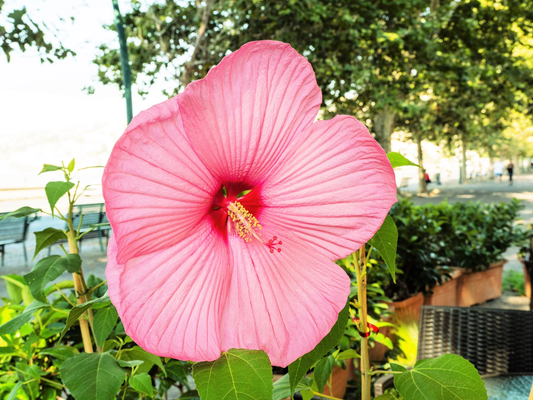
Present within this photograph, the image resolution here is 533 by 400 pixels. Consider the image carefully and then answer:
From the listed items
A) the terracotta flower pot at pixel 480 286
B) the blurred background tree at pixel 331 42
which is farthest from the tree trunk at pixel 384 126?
the terracotta flower pot at pixel 480 286

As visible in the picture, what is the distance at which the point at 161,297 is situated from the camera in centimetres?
25

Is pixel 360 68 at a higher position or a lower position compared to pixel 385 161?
higher

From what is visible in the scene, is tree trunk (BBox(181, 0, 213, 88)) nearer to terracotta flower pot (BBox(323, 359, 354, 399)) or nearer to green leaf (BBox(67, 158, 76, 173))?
terracotta flower pot (BBox(323, 359, 354, 399))

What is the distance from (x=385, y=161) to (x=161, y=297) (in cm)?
16

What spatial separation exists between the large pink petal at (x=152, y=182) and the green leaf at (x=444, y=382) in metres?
0.30

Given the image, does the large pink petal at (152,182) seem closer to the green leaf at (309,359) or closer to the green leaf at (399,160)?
the green leaf at (309,359)

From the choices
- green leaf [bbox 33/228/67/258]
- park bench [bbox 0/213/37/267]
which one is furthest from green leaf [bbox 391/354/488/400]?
park bench [bbox 0/213/37/267]

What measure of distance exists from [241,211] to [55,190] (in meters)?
0.45

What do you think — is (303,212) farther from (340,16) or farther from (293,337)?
(340,16)

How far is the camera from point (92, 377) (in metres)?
0.46

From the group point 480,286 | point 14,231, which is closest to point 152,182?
point 480,286

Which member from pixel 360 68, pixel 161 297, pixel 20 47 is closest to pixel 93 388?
pixel 161 297

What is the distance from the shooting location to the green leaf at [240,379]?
1.00 feet

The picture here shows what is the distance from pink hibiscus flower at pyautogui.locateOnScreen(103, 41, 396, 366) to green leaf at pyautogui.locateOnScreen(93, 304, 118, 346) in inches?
13.6
